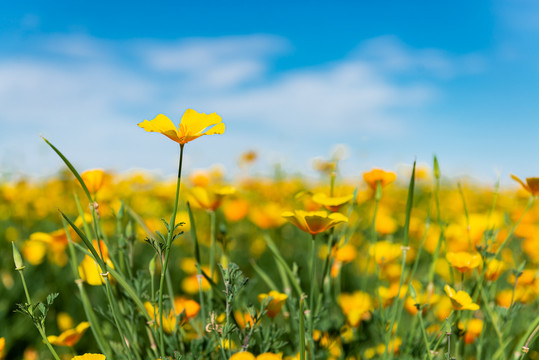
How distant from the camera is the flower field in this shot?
0.89 m

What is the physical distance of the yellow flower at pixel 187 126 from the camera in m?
0.80

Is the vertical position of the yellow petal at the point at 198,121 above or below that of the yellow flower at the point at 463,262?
above

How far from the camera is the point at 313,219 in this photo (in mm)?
869

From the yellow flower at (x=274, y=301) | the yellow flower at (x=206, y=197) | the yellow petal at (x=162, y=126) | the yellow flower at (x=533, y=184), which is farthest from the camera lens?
the yellow flower at (x=206, y=197)

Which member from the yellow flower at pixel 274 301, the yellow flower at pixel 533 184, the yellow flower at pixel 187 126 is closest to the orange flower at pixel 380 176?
the yellow flower at pixel 533 184

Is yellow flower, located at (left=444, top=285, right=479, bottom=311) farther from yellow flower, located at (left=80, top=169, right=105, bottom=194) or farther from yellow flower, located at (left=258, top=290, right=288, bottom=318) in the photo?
yellow flower, located at (left=80, top=169, right=105, bottom=194)

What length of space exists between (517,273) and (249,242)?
2.37m

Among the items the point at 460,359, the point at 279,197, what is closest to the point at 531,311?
the point at 460,359

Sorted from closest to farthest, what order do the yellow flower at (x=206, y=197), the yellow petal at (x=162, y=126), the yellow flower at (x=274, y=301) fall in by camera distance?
the yellow petal at (x=162, y=126) → the yellow flower at (x=274, y=301) → the yellow flower at (x=206, y=197)

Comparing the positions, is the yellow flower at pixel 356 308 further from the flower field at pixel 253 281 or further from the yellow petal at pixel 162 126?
the yellow petal at pixel 162 126

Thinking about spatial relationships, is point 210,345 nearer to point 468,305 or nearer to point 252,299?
point 468,305

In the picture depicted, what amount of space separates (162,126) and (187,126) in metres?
0.06

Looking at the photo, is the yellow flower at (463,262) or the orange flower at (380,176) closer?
the yellow flower at (463,262)

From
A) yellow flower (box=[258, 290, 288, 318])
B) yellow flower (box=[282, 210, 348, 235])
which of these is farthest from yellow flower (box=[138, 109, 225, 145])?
yellow flower (box=[258, 290, 288, 318])
